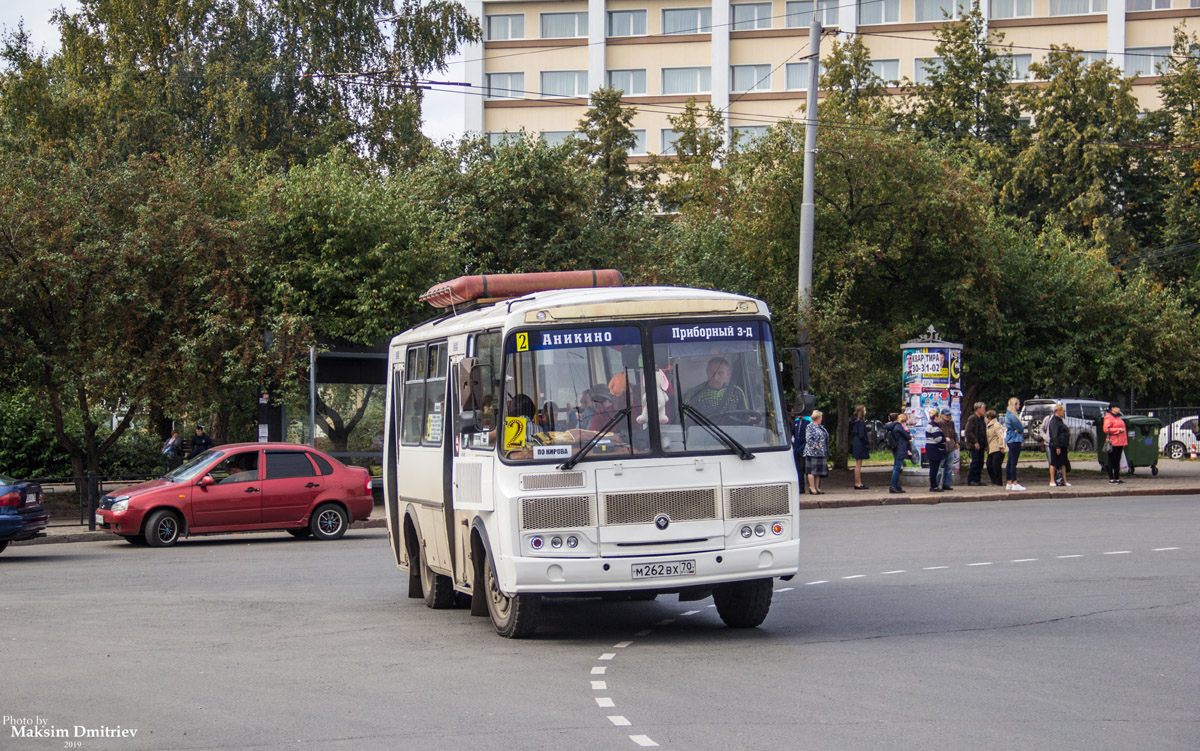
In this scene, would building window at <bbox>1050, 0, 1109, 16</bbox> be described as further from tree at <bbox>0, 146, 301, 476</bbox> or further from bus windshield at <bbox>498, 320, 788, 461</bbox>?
bus windshield at <bbox>498, 320, 788, 461</bbox>

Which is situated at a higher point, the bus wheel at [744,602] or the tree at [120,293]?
the tree at [120,293]

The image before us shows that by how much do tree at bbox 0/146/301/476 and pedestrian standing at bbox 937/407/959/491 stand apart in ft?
44.5

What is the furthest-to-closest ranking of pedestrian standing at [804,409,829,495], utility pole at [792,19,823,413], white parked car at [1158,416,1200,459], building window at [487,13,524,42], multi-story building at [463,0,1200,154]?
1. building window at [487,13,524,42]
2. multi-story building at [463,0,1200,154]
3. white parked car at [1158,416,1200,459]
4. utility pole at [792,19,823,413]
5. pedestrian standing at [804,409,829,495]

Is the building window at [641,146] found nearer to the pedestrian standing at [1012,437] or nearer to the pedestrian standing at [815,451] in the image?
the pedestrian standing at [1012,437]

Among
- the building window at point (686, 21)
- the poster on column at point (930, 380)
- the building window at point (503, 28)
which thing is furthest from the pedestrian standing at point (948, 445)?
the building window at point (503, 28)

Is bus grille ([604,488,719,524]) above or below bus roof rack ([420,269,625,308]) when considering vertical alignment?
below

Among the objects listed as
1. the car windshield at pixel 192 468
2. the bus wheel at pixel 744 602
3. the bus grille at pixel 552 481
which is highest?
the bus grille at pixel 552 481

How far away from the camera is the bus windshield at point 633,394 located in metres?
10.1

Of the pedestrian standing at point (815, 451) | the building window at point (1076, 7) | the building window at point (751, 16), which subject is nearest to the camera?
the pedestrian standing at point (815, 451)

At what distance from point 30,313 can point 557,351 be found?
1822cm

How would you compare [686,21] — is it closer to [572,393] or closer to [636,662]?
[572,393]

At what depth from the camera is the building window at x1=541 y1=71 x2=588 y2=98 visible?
238ft

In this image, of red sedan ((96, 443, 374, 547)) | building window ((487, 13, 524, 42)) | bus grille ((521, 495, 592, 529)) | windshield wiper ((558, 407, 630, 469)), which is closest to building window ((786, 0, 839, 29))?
building window ((487, 13, 524, 42))

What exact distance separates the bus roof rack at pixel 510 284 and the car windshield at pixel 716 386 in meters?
2.36
